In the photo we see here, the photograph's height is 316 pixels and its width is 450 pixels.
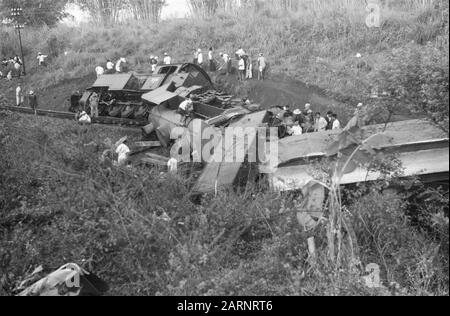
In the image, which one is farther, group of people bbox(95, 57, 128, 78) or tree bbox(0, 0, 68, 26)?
tree bbox(0, 0, 68, 26)

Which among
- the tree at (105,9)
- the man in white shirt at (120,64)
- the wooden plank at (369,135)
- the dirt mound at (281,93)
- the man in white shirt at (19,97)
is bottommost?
the man in white shirt at (19,97)

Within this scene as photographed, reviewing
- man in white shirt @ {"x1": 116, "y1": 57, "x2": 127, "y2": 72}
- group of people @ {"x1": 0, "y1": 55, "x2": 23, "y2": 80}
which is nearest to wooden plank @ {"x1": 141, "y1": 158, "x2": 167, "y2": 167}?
man in white shirt @ {"x1": 116, "y1": 57, "x2": 127, "y2": 72}

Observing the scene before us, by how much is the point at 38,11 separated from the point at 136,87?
1942cm

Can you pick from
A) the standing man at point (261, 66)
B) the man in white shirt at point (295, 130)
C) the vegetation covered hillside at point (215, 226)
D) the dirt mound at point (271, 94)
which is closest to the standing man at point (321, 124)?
the man in white shirt at point (295, 130)

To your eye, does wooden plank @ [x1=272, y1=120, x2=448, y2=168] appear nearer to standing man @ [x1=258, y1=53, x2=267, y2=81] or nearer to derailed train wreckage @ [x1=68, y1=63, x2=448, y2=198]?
derailed train wreckage @ [x1=68, y1=63, x2=448, y2=198]

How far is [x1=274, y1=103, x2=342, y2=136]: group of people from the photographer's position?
1125 cm

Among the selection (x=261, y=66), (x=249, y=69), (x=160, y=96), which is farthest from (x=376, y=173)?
(x=249, y=69)

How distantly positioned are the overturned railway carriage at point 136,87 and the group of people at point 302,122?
134 inches

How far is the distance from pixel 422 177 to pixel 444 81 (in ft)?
4.88

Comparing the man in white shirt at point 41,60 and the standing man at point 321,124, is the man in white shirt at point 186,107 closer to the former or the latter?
the standing man at point 321,124

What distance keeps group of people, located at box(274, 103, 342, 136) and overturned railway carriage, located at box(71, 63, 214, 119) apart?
340cm

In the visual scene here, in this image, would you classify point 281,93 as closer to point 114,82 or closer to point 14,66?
point 114,82

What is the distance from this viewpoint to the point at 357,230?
6.83m

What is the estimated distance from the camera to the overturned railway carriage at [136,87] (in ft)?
49.4
